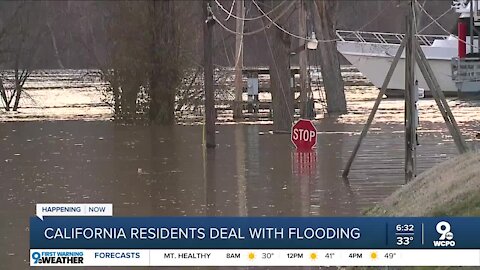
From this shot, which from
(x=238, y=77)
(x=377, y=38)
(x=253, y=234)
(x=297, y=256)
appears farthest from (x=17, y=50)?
(x=297, y=256)

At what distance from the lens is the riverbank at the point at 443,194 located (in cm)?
1024

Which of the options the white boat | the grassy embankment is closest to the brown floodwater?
the grassy embankment

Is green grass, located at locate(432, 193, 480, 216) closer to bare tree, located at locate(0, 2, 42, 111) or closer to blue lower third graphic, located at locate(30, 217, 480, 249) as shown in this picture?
blue lower third graphic, located at locate(30, 217, 480, 249)

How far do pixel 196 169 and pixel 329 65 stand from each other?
25.6 meters

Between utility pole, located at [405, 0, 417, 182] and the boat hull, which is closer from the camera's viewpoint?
utility pole, located at [405, 0, 417, 182]

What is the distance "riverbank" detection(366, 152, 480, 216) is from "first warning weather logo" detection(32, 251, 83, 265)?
3.30 m

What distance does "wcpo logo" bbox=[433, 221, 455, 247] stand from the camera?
8.19m

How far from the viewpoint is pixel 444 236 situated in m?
8.19

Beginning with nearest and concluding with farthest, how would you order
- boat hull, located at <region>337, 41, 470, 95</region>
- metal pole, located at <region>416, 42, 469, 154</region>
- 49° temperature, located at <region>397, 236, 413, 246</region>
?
1. 49° temperature, located at <region>397, 236, 413, 246</region>
2. metal pole, located at <region>416, 42, 469, 154</region>
3. boat hull, located at <region>337, 41, 470, 95</region>

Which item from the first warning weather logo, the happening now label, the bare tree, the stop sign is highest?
the bare tree

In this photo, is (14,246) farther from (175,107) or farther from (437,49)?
(437,49)

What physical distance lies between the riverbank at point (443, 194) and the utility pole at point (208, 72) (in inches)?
423

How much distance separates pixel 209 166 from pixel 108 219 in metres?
13.1

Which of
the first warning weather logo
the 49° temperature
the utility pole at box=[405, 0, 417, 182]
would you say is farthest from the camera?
the utility pole at box=[405, 0, 417, 182]
